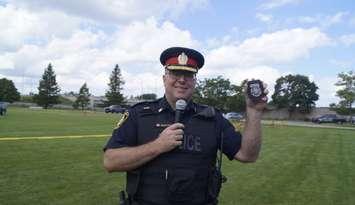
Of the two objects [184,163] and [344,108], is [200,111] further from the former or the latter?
[344,108]

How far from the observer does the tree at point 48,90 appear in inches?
4245

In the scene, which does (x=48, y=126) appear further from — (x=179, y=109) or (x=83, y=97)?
(x=83, y=97)

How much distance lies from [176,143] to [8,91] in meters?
113

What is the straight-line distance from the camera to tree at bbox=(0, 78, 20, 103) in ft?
359

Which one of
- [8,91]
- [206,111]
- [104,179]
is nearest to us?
[206,111]

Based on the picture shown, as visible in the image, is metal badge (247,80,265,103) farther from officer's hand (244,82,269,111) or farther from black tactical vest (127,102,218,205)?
black tactical vest (127,102,218,205)

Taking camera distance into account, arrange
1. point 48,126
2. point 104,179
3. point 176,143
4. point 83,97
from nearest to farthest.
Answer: point 176,143, point 104,179, point 48,126, point 83,97

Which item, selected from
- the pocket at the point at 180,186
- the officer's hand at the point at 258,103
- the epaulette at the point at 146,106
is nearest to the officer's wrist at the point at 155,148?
the pocket at the point at 180,186

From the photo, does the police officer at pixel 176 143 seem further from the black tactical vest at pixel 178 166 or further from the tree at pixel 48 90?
the tree at pixel 48 90

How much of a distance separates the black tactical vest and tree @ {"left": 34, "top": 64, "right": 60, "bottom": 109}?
107 m

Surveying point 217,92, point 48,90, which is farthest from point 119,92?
point 217,92

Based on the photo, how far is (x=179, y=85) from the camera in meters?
3.57

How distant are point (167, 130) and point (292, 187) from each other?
810 centimetres

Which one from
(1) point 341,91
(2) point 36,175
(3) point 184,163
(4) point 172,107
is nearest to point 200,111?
(4) point 172,107
